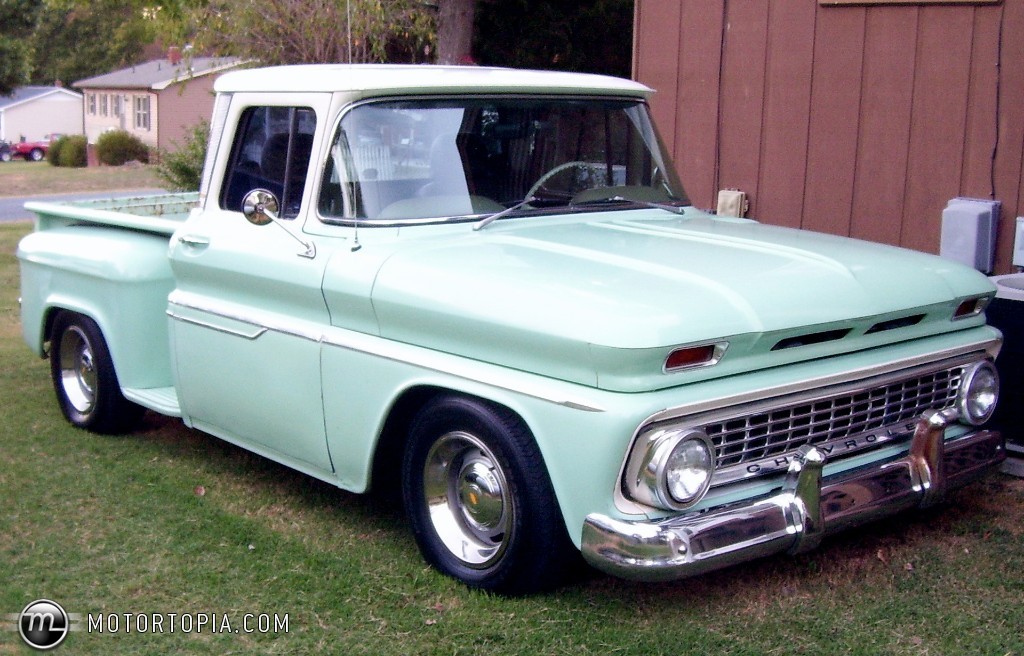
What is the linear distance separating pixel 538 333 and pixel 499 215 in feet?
3.51

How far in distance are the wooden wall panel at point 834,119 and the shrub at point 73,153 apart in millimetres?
40849

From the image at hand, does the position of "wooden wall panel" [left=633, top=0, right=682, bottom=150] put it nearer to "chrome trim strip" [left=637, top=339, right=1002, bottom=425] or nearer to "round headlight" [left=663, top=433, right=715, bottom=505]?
"chrome trim strip" [left=637, top=339, right=1002, bottom=425]

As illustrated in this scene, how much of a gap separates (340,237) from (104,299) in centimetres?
180

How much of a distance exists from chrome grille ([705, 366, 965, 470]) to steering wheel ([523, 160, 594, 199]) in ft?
4.80

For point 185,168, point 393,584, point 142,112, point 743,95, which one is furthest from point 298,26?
point 142,112

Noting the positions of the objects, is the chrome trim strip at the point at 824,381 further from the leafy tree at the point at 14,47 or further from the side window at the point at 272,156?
the leafy tree at the point at 14,47

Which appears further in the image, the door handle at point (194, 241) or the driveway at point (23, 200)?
the driveway at point (23, 200)

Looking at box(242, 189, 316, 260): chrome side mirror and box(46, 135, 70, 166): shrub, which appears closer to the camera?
box(242, 189, 316, 260): chrome side mirror

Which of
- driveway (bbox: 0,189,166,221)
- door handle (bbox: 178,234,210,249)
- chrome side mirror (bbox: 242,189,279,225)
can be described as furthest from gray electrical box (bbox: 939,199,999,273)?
driveway (bbox: 0,189,166,221)

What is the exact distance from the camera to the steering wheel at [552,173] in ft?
15.5

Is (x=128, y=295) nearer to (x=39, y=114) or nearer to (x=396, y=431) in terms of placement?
(x=396, y=431)

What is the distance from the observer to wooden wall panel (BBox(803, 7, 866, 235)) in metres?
6.92

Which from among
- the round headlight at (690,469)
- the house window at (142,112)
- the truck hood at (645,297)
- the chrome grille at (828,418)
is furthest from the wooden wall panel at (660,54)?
the house window at (142,112)

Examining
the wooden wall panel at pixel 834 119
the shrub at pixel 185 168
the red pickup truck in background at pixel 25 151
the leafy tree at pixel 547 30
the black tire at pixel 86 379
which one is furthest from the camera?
the red pickup truck in background at pixel 25 151
